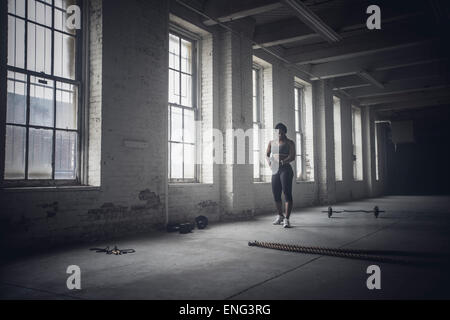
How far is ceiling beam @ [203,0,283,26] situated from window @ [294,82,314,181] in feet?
16.5

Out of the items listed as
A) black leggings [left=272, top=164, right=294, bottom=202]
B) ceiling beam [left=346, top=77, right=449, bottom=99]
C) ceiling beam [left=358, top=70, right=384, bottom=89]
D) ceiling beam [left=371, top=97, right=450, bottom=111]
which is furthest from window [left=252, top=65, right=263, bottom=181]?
ceiling beam [left=371, top=97, right=450, bottom=111]

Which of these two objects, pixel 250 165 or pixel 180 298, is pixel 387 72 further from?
pixel 180 298

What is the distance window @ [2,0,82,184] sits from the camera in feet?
14.4

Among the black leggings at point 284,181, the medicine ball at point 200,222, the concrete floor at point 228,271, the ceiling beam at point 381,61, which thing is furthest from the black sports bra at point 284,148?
the ceiling beam at point 381,61

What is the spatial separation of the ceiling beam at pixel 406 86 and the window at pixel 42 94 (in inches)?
451

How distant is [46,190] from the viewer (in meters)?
4.39

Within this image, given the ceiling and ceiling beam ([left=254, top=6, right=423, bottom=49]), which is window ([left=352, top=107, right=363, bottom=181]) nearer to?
→ the ceiling

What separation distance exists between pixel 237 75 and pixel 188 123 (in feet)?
5.12

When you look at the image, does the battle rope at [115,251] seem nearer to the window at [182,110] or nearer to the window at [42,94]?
the window at [42,94]

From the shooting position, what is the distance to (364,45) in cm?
906

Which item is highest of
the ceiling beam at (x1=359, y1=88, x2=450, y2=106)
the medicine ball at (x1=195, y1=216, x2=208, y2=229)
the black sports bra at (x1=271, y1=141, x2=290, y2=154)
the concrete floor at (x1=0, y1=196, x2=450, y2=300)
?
the ceiling beam at (x1=359, y1=88, x2=450, y2=106)

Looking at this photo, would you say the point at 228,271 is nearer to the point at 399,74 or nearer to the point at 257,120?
the point at 257,120

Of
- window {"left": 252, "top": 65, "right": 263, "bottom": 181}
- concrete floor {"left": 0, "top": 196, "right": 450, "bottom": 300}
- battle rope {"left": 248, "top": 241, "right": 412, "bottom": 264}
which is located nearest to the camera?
concrete floor {"left": 0, "top": 196, "right": 450, "bottom": 300}
